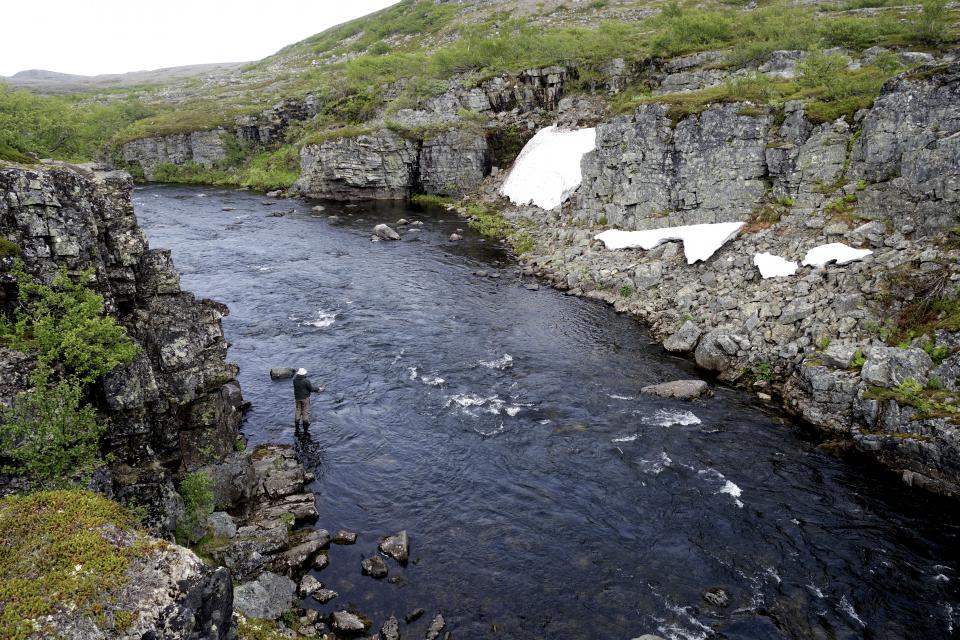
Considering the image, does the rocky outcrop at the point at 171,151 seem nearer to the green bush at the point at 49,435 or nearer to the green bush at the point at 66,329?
the green bush at the point at 66,329

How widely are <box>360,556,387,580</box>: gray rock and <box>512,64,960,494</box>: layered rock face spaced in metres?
18.4

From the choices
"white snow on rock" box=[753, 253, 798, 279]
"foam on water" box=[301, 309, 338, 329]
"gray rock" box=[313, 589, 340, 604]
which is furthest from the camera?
"foam on water" box=[301, 309, 338, 329]

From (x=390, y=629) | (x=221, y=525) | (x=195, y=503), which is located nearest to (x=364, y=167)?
(x=221, y=525)

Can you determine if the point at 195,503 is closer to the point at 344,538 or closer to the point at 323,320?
the point at 344,538

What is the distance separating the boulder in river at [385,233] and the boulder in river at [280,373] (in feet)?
89.9

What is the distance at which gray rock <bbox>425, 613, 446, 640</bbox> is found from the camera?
15.4 meters

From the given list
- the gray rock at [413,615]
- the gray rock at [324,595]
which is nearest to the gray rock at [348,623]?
the gray rock at [324,595]

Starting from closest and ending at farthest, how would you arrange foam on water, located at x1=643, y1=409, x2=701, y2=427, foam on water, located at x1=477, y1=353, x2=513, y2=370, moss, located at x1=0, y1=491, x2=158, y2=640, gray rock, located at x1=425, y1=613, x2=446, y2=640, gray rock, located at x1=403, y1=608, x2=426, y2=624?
moss, located at x1=0, y1=491, x2=158, y2=640 < gray rock, located at x1=425, y1=613, x2=446, y2=640 < gray rock, located at x1=403, y1=608, x2=426, y2=624 < foam on water, located at x1=643, y1=409, x2=701, y2=427 < foam on water, located at x1=477, y1=353, x2=513, y2=370

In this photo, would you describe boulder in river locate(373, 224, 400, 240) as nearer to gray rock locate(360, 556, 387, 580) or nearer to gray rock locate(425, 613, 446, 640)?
gray rock locate(360, 556, 387, 580)

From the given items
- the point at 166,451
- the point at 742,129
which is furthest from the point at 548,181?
the point at 166,451

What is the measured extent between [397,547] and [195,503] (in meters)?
6.16

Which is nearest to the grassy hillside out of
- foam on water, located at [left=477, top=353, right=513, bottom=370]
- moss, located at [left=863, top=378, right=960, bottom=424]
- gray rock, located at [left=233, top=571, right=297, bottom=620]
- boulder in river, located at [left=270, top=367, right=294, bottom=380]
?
boulder in river, located at [left=270, top=367, right=294, bottom=380]

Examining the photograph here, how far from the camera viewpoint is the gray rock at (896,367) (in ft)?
74.5

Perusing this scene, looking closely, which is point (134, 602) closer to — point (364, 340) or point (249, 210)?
point (364, 340)
